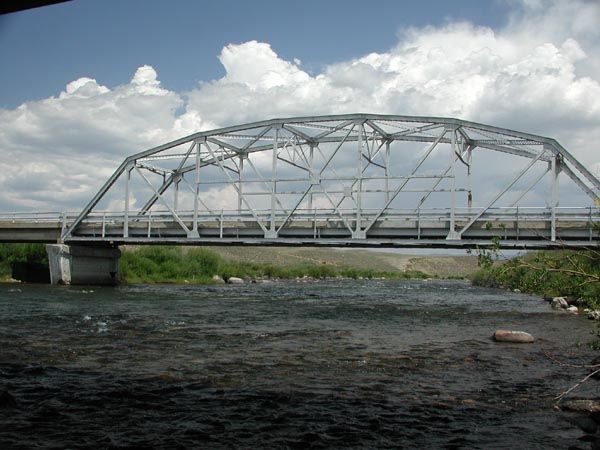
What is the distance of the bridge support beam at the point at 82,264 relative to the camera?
5056 centimetres

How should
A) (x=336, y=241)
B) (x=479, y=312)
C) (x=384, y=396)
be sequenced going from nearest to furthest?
(x=384, y=396) < (x=479, y=312) < (x=336, y=241)

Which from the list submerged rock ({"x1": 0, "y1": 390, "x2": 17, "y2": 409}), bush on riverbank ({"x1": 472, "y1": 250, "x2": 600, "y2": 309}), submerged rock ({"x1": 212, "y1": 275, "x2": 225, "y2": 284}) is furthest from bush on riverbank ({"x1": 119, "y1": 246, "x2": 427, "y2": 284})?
bush on riverbank ({"x1": 472, "y1": 250, "x2": 600, "y2": 309})

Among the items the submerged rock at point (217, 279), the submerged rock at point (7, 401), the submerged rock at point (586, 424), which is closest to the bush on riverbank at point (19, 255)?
the submerged rock at point (217, 279)

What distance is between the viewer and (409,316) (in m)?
29.9

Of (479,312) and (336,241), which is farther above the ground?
(336,241)

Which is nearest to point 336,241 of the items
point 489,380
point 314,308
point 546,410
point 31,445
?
point 314,308

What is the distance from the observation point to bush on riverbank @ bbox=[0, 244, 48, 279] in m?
55.6

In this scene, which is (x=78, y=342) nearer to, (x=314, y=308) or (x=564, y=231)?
(x=314, y=308)

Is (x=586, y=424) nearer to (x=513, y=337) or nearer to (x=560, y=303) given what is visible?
(x=513, y=337)

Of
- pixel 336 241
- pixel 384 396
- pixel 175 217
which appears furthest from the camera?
pixel 175 217

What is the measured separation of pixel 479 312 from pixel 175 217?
82.5 ft

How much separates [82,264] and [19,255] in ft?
28.5

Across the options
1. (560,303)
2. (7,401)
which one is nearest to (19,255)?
(560,303)

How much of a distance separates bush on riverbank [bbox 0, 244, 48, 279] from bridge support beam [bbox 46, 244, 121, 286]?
248 inches
